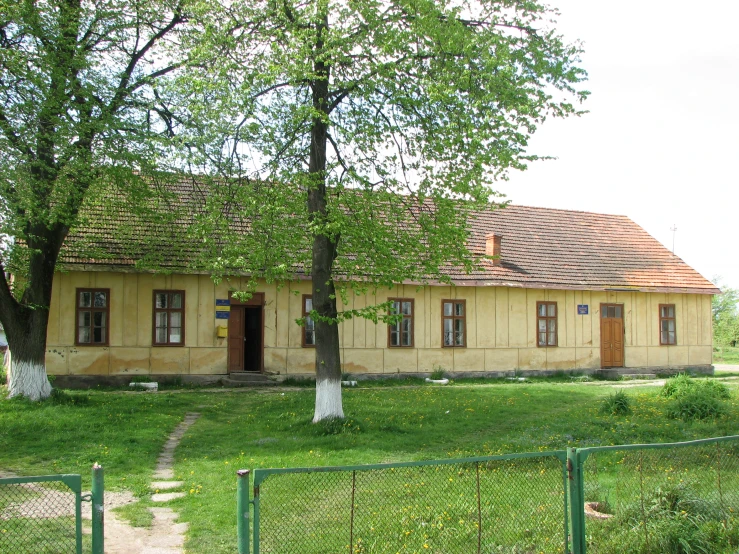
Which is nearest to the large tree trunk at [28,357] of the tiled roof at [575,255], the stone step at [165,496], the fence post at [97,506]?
Answer: the stone step at [165,496]

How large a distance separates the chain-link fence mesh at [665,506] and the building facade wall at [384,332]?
11.3 meters

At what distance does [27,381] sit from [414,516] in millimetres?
11399

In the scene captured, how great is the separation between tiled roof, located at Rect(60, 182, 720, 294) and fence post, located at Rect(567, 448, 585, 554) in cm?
1443

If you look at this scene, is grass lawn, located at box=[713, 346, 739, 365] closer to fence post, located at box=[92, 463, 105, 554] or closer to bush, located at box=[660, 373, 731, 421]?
bush, located at box=[660, 373, 731, 421]

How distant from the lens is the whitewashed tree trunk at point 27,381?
48.8ft

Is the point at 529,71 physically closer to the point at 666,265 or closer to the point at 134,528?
the point at 134,528

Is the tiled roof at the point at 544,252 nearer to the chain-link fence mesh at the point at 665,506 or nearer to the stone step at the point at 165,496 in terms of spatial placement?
the stone step at the point at 165,496

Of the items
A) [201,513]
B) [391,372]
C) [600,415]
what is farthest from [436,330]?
[201,513]

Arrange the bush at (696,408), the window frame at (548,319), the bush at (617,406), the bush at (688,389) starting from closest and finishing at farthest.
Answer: the bush at (696,408)
the bush at (617,406)
the bush at (688,389)
the window frame at (548,319)

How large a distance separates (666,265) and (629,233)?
254cm

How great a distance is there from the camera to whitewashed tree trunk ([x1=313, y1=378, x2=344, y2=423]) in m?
13.0

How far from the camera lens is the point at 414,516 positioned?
6.52m

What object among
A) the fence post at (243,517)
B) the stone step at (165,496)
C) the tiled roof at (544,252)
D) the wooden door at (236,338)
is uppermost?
the tiled roof at (544,252)

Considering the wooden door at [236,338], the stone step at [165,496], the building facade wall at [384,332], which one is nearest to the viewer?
the stone step at [165,496]
